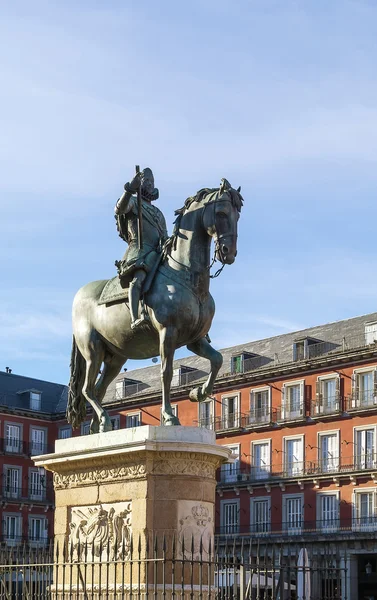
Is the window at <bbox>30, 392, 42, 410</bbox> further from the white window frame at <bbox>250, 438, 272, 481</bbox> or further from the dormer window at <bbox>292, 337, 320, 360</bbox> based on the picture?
the dormer window at <bbox>292, 337, 320, 360</bbox>

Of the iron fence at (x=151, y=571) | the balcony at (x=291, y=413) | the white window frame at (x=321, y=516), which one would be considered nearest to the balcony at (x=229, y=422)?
the balcony at (x=291, y=413)

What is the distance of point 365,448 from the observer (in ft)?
173

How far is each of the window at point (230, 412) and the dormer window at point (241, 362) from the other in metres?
1.51

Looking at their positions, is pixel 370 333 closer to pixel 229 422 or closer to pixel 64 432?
pixel 229 422

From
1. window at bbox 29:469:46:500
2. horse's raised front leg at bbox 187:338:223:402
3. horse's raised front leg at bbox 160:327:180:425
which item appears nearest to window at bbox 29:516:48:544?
window at bbox 29:469:46:500

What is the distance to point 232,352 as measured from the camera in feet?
207

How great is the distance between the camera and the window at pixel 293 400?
56062mm

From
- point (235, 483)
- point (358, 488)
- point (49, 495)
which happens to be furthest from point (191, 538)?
point (49, 495)

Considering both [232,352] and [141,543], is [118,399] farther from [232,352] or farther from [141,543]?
[141,543]

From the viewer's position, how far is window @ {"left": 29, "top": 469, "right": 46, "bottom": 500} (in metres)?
66.9

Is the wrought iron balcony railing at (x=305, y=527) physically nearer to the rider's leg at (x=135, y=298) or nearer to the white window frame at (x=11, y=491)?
the white window frame at (x=11, y=491)

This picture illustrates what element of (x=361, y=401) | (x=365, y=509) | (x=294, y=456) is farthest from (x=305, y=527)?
(x=361, y=401)

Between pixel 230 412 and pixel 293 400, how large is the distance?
15.1 ft

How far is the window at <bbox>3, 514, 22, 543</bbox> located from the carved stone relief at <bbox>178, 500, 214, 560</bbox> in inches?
2148
